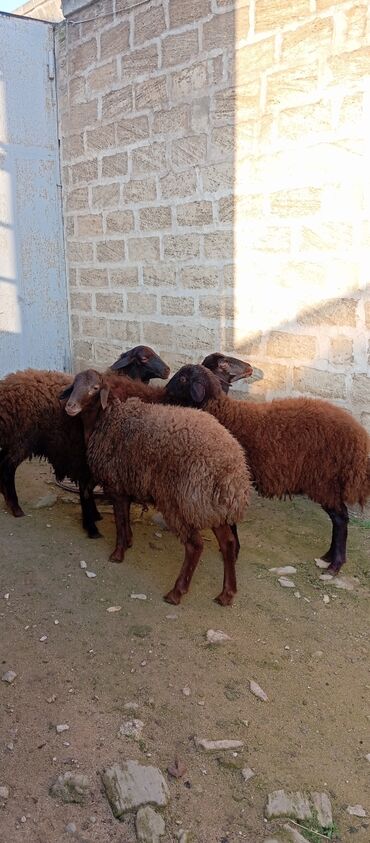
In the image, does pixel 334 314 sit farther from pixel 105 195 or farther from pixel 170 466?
pixel 105 195

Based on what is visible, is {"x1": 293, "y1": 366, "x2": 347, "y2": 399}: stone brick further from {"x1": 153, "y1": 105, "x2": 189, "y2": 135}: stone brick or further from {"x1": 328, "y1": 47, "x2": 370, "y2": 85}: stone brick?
{"x1": 153, "y1": 105, "x2": 189, "y2": 135}: stone brick

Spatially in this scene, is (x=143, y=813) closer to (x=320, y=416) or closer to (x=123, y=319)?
(x=320, y=416)

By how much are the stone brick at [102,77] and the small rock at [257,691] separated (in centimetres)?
607

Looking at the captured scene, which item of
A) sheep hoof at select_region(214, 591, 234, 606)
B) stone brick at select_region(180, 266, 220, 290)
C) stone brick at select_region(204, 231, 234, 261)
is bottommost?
sheep hoof at select_region(214, 591, 234, 606)

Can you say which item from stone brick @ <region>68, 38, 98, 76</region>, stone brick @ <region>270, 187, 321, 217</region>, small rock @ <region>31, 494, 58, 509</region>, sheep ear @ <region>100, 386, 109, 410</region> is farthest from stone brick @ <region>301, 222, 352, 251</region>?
stone brick @ <region>68, 38, 98, 76</region>

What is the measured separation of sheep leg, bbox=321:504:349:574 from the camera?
13.7 ft

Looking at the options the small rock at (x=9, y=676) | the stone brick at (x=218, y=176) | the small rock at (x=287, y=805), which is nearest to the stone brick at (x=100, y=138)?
the stone brick at (x=218, y=176)

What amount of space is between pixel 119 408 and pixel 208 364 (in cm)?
125

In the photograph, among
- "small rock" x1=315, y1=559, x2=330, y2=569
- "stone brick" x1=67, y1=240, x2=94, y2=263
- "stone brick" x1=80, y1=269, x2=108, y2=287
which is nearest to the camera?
"small rock" x1=315, y1=559, x2=330, y2=569

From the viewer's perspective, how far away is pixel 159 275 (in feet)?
21.1

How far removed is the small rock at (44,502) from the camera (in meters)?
5.10

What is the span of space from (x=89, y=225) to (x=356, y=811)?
6.39m

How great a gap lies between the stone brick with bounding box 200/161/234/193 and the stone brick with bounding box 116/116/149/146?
101 centimetres

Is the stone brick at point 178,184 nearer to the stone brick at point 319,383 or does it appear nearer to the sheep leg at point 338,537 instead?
the stone brick at point 319,383
